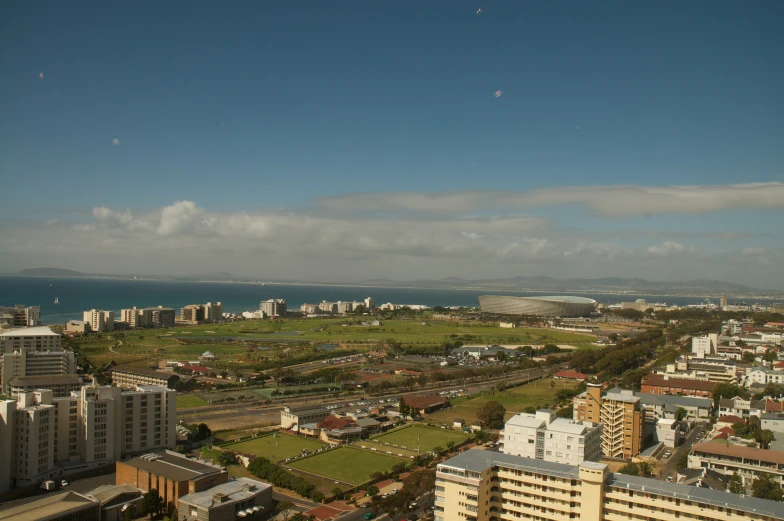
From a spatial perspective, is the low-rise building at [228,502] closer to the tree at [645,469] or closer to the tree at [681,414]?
the tree at [645,469]

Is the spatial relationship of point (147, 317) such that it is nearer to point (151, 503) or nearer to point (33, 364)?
point (33, 364)

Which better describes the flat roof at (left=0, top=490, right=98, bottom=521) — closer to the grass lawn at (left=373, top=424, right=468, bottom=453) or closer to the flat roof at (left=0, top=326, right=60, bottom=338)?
the grass lawn at (left=373, top=424, right=468, bottom=453)

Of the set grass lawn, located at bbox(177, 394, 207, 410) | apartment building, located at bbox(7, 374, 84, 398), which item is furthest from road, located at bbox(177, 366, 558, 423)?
apartment building, located at bbox(7, 374, 84, 398)

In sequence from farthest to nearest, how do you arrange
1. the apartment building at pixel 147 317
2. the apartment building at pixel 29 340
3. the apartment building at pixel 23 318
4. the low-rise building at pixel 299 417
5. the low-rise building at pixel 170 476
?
1. the apartment building at pixel 147 317
2. the apartment building at pixel 23 318
3. the apartment building at pixel 29 340
4. the low-rise building at pixel 299 417
5. the low-rise building at pixel 170 476

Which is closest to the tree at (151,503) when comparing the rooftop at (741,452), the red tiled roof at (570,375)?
the rooftop at (741,452)

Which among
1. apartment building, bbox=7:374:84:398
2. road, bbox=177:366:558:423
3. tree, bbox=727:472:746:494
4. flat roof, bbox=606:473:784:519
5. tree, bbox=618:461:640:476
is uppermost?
flat roof, bbox=606:473:784:519

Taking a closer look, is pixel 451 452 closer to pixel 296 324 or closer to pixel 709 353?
pixel 709 353
